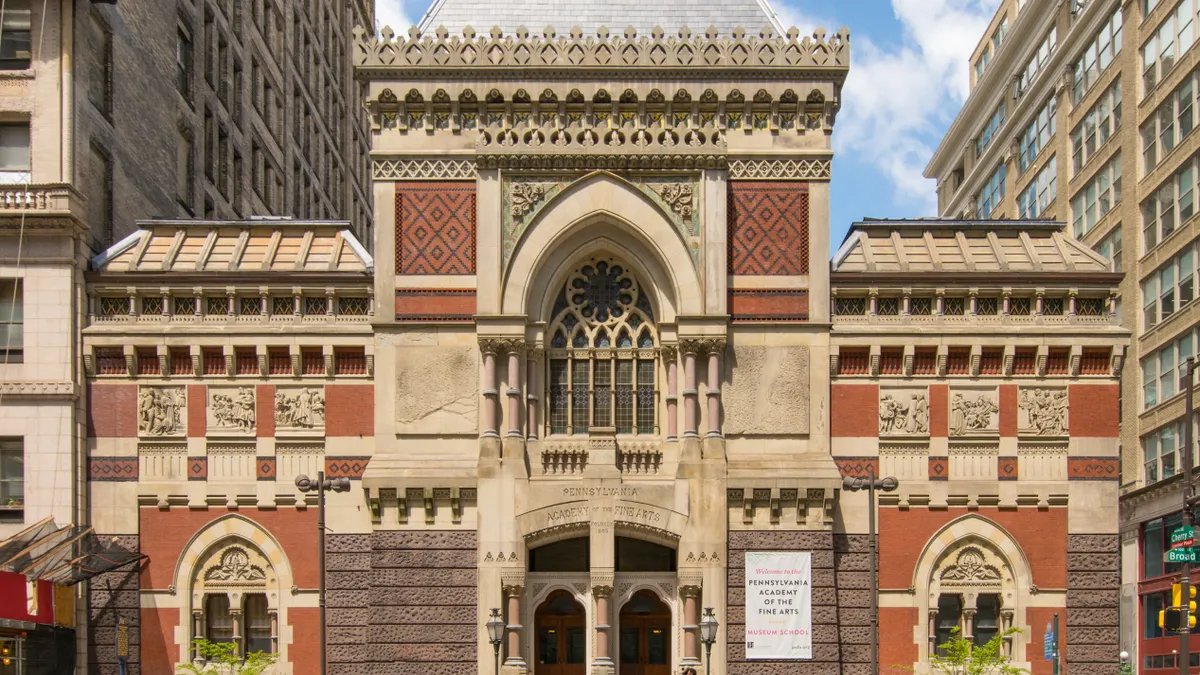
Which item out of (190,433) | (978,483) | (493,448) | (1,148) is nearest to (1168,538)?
(978,483)

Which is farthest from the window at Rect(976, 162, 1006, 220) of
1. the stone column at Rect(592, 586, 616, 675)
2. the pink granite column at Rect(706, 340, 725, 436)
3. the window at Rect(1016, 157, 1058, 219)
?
the stone column at Rect(592, 586, 616, 675)

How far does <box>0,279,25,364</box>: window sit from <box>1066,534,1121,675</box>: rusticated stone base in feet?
81.9

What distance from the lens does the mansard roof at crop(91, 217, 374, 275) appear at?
3816 cm

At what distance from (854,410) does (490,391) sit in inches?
338

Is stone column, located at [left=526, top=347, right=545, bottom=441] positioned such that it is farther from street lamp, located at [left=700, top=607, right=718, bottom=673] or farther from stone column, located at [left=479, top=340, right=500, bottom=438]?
street lamp, located at [left=700, top=607, right=718, bottom=673]

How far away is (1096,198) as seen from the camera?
6556 cm

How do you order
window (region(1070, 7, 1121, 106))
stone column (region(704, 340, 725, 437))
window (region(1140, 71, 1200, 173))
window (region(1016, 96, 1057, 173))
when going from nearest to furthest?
stone column (region(704, 340, 725, 437)), window (region(1140, 71, 1200, 173)), window (region(1070, 7, 1121, 106)), window (region(1016, 96, 1057, 173))

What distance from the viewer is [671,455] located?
37125 mm

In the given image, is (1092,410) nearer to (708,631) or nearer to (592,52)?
(708,631)

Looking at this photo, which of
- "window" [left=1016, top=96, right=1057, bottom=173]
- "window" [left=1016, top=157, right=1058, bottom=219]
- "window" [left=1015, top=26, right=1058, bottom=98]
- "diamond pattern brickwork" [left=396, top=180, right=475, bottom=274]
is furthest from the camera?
"window" [left=1015, top=26, right=1058, bottom=98]

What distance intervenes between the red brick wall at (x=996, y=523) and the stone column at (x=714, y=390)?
4.47 meters

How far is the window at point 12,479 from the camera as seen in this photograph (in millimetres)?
36656

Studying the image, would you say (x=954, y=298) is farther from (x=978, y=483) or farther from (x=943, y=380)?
(x=978, y=483)

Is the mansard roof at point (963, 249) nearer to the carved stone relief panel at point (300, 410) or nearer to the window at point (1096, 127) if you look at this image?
the carved stone relief panel at point (300, 410)
